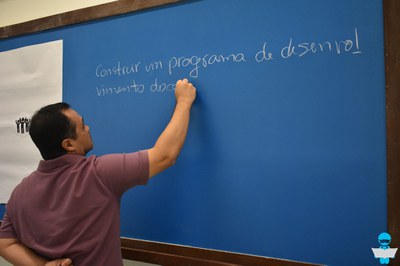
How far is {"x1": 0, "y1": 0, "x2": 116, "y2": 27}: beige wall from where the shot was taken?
1.39 metres

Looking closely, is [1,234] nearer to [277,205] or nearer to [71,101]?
[71,101]

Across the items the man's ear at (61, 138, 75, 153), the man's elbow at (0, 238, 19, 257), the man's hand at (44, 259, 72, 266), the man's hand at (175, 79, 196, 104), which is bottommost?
the man's hand at (44, 259, 72, 266)

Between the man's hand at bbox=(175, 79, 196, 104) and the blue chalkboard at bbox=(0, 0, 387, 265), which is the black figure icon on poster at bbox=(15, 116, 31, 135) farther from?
the man's hand at bbox=(175, 79, 196, 104)

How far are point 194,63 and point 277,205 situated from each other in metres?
0.52

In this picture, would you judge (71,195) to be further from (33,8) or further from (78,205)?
(33,8)

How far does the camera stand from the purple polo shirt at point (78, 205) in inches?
36.4

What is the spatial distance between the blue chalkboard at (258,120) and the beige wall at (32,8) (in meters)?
0.23

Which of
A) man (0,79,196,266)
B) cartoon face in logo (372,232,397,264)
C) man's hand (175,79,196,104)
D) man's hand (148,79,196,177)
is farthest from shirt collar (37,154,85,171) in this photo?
cartoon face in logo (372,232,397,264)

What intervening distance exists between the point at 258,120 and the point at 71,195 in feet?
1.90

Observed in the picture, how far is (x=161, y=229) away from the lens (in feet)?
3.74

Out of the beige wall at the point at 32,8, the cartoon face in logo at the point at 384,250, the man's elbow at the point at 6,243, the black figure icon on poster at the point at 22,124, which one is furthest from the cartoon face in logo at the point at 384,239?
the black figure icon on poster at the point at 22,124

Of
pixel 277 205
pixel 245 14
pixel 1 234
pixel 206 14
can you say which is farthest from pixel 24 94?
pixel 277 205

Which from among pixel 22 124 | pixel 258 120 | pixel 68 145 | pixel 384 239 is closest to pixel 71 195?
pixel 68 145

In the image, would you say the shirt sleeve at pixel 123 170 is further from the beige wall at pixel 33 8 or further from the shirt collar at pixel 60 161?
the beige wall at pixel 33 8
